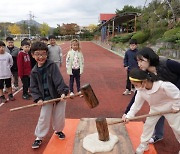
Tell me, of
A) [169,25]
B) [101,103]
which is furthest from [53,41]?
[169,25]

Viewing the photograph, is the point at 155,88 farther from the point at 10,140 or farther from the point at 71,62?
the point at 71,62

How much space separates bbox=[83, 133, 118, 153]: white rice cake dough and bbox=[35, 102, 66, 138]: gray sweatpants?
0.46 m

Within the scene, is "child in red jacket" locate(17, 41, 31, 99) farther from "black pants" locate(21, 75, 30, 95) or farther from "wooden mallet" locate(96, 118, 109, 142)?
"wooden mallet" locate(96, 118, 109, 142)

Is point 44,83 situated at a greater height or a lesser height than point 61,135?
greater

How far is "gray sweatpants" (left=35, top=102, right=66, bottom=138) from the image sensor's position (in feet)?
10.3

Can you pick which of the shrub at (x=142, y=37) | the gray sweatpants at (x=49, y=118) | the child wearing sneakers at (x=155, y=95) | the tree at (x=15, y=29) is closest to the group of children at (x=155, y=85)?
the child wearing sneakers at (x=155, y=95)

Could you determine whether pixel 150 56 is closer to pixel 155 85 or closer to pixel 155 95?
pixel 155 85

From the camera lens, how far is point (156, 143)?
132 inches

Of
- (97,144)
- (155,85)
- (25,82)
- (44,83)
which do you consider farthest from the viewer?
(25,82)

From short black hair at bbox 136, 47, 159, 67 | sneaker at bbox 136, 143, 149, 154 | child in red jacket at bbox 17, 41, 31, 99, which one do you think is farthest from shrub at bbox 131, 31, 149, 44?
sneaker at bbox 136, 143, 149, 154

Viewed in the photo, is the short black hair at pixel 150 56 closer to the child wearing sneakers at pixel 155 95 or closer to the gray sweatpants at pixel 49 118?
the child wearing sneakers at pixel 155 95

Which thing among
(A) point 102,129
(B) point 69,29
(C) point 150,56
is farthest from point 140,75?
(B) point 69,29

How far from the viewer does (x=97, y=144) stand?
299cm

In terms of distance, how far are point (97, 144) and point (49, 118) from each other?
0.77 meters
